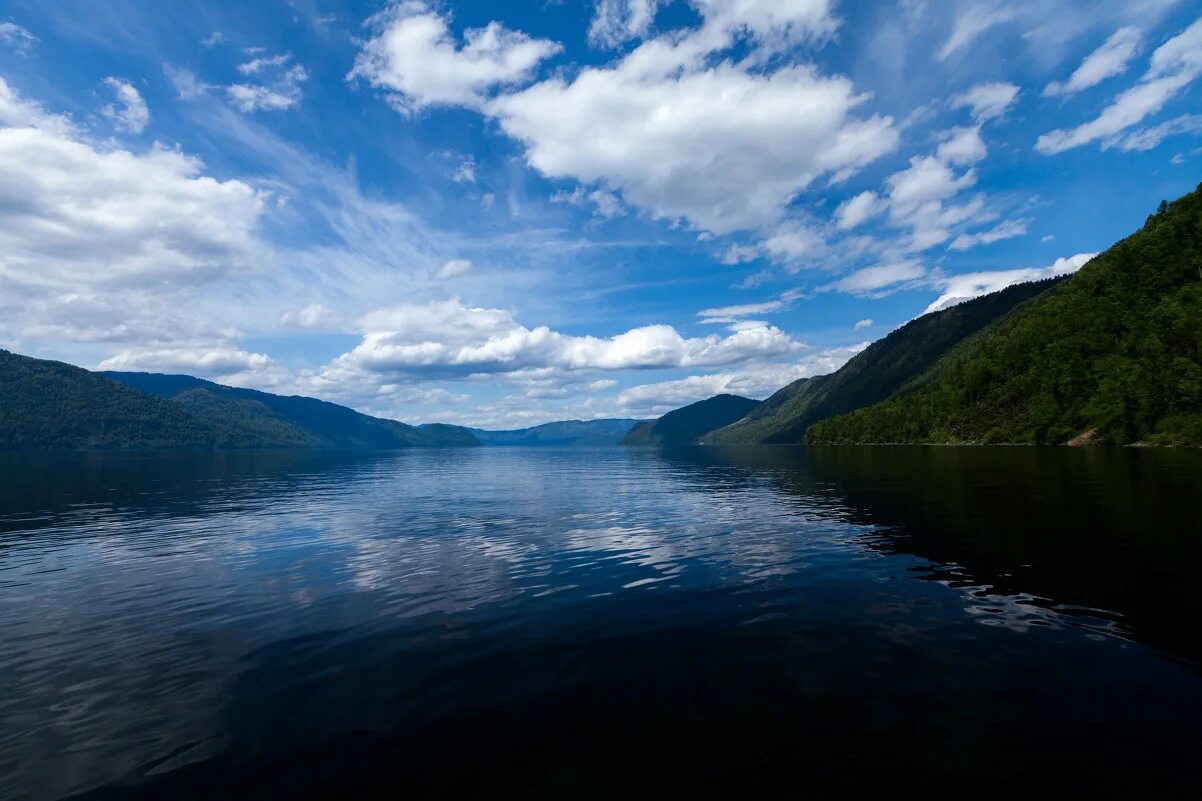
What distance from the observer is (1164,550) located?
32406 millimetres

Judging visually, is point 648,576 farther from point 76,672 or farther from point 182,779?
point 76,672

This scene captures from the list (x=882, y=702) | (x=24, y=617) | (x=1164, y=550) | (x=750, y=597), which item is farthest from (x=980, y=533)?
(x=24, y=617)

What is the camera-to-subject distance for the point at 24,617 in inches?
1025

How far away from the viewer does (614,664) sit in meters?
18.9

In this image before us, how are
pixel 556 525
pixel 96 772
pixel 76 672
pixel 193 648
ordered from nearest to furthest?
pixel 96 772 < pixel 76 672 < pixel 193 648 < pixel 556 525

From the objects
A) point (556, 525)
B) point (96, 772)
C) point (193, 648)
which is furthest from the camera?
point (556, 525)

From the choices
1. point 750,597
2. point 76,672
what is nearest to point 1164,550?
point 750,597

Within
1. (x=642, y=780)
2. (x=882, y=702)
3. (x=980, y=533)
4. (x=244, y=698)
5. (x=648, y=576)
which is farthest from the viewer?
(x=980, y=533)

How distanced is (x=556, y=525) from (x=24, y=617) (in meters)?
35.3

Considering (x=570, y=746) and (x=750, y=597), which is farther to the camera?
(x=750, y=597)

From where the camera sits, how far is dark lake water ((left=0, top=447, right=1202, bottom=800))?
1264 centimetres

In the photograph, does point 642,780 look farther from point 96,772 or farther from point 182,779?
point 96,772

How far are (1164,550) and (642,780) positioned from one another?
130ft

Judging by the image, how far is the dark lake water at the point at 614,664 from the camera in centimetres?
1264
